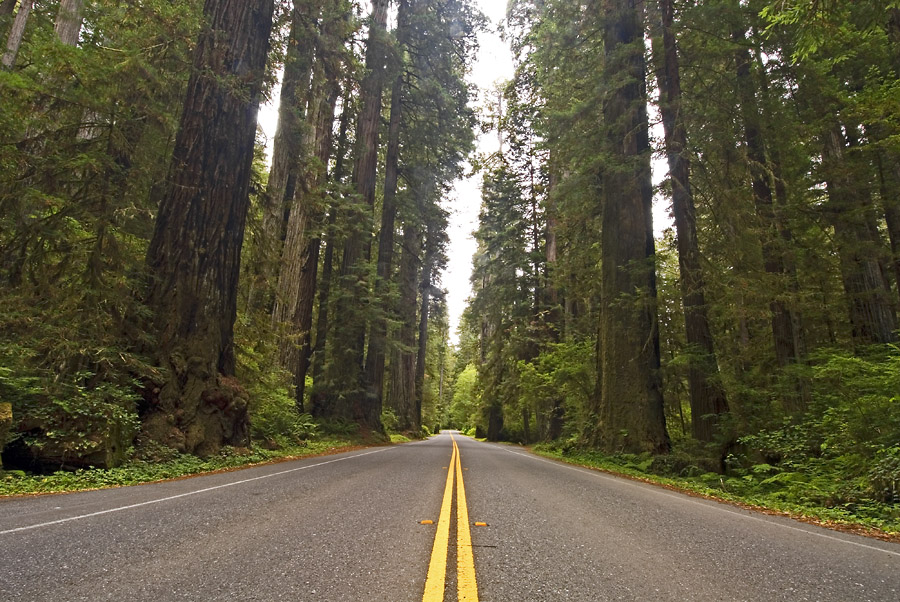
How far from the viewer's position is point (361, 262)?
59.3 ft

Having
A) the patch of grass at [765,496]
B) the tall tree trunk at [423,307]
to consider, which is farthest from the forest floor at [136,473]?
the tall tree trunk at [423,307]

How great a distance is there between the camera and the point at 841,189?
11133 millimetres

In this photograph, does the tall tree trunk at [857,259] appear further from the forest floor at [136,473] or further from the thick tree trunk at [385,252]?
the forest floor at [136,473]

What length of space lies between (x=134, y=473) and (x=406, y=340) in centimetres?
2133

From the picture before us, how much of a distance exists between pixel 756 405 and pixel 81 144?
48.1ft

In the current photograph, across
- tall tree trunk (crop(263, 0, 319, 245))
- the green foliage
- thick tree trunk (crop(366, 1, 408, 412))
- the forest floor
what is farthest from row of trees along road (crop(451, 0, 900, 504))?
the green foliage

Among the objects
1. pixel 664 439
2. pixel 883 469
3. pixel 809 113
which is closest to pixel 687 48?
pixel 809 113

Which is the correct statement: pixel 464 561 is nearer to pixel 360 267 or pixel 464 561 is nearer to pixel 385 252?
pixel 360 267

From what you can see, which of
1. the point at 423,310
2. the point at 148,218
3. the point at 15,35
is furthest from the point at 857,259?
the point at 423,310

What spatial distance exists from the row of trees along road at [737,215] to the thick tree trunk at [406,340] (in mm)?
12936

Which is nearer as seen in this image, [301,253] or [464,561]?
[464,561]

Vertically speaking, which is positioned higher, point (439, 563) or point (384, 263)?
point (384, 263)

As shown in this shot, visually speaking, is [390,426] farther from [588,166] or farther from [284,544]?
[284,544]

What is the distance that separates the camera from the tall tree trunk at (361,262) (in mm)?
17750
